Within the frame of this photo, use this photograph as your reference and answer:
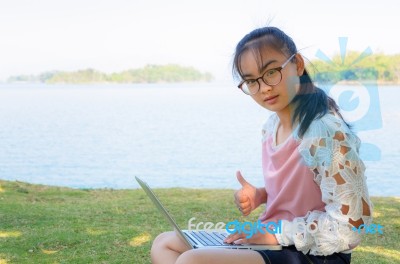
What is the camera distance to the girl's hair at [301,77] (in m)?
1.62

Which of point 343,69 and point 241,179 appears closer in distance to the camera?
point 241,179

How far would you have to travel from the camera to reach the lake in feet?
34.0

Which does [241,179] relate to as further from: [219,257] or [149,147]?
[149,147]

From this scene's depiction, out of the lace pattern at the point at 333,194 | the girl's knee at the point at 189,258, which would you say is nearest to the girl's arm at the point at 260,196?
the lace pattern at the point at 333,194

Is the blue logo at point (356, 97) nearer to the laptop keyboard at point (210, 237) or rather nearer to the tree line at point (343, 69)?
the tree line at point (343, 69)

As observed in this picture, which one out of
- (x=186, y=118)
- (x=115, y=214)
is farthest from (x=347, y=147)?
(x=186, y=118)

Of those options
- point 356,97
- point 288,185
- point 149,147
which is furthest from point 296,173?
point 149,147

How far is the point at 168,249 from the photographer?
176 cm

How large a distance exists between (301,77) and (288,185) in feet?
1.00

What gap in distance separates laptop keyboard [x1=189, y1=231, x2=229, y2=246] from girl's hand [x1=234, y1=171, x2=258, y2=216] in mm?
100

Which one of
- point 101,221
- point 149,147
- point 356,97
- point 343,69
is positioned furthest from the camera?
point 149,147

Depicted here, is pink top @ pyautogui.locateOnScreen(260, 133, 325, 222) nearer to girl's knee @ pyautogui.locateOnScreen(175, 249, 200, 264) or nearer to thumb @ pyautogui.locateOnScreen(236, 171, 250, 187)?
thumb @ pyautogui.locateOnScreen(236, 171, 250, 187)

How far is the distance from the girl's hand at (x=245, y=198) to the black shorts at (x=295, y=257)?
0.24 m

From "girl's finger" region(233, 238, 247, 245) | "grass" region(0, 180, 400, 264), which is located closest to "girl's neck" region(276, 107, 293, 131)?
"girl's finger" region(233, 238, 247, 245)
